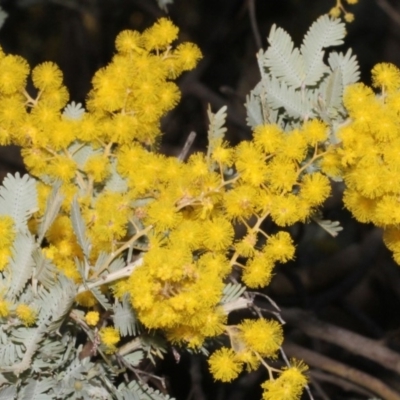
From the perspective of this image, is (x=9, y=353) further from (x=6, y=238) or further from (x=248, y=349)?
(x=248, y=349)

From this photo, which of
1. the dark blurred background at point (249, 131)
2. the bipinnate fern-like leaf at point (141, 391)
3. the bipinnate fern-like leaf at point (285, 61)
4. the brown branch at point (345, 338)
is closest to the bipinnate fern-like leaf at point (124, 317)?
the bipinnate fern-like leaf at point (141, 391)

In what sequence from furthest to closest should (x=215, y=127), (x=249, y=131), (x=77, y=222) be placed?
(x=249, y=131) → (x=215, y=127) → (x=77, y=222)

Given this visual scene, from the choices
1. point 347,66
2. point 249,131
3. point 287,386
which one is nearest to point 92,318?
point 287,386

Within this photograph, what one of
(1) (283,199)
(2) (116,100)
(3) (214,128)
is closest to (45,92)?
(2) (116,100)

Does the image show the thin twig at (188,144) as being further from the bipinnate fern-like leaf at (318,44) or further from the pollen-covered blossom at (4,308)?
the pollen-covered blossom at (4,308)

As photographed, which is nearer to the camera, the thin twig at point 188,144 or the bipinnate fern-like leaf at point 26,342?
the bipinnate fern-like leaf at point 26,342
